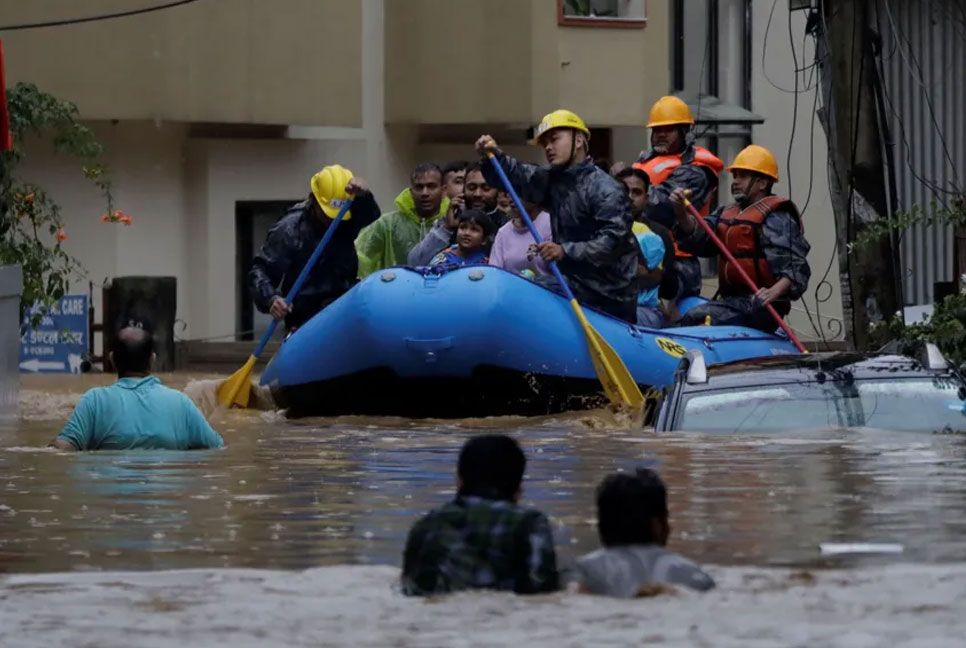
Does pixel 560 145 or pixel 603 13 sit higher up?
pixel 603 13

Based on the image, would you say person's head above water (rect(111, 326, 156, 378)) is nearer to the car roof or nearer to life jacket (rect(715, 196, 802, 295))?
the car roof

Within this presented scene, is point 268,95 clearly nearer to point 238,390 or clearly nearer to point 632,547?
point 238,390

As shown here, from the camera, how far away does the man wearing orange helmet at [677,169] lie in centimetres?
1741

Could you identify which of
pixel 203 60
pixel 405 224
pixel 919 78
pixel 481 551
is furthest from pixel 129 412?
pixel 203 60

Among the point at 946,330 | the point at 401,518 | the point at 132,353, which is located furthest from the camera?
the point at 946,330

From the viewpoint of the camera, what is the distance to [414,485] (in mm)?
11602

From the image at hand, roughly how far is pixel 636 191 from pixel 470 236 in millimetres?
1388

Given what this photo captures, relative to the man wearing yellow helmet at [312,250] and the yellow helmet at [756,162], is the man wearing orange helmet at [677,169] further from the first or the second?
the man wearing yellow helmet at [312,250]

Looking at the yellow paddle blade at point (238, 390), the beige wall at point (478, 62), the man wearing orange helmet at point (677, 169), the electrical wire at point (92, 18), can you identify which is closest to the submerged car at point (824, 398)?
the yellow paddle blade at point (238, 390)

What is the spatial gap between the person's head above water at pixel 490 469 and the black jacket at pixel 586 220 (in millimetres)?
7458

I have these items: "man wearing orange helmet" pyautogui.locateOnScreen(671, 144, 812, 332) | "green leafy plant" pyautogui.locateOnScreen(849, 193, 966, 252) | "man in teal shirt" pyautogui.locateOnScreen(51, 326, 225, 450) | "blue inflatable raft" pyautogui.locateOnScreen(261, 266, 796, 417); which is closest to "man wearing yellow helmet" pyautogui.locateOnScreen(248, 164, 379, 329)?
"blue inflatable raft" pyautogui.locateOnScreen(261, 266, 796, 417)

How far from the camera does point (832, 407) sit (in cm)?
1178

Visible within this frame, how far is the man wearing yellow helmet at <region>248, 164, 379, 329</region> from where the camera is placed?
16.2 meters

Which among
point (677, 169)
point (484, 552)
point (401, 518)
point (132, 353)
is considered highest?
point (677, 169)
